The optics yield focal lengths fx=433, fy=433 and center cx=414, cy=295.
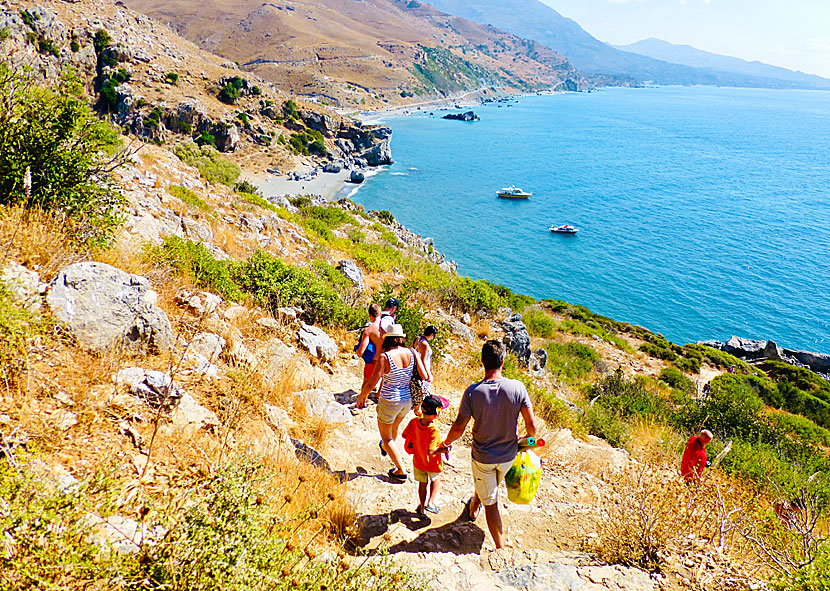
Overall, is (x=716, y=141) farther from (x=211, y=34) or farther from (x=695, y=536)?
(x=211, y=34)

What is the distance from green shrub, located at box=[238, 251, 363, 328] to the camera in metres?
9.42

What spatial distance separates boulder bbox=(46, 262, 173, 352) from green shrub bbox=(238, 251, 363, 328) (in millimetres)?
3802

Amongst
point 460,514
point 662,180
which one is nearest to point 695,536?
point 460,514

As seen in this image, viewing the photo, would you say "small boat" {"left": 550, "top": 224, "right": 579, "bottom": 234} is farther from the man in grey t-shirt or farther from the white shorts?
the man in grey t-shirt

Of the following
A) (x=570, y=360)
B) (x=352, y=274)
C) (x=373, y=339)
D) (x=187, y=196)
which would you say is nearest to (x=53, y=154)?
(x=373, y=339)

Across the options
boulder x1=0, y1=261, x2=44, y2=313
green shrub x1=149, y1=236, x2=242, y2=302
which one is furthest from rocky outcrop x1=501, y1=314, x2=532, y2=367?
boulder x1=0, y1=261, x2=44, y2=313

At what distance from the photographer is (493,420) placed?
4277mm

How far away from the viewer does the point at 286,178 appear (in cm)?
5762

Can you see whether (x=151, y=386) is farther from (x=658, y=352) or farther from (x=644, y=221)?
(x=644, y=221)

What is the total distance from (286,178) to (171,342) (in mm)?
56270

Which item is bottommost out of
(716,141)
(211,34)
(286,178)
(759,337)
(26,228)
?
(759,337)

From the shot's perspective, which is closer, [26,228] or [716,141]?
[26,228]

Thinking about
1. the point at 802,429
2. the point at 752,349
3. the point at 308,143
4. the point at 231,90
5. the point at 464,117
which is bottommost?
the point at 752,349

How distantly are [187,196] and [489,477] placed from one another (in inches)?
640
